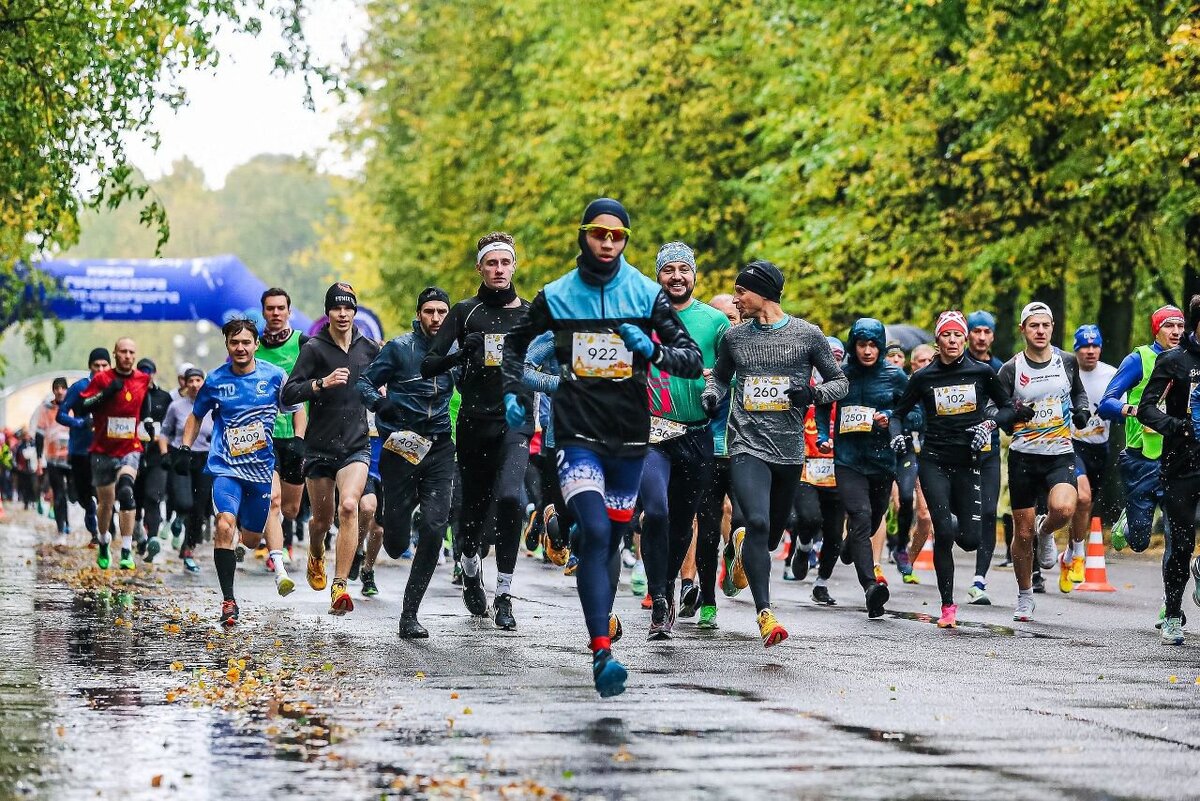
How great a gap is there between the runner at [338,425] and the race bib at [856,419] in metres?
3.45

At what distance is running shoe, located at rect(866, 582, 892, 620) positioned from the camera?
13.7 meters

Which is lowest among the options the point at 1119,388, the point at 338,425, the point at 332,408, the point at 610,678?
the point at 610,678

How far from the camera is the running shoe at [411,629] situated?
11.9 meters

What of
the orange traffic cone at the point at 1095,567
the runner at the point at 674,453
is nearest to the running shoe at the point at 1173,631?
the runner at the point at 674,453

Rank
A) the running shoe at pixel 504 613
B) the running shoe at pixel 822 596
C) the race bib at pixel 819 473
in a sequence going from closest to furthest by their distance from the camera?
the running shoe at pixel 504 613 < the running shoe at pixel 822 596 < the race bib at pixel 819 473

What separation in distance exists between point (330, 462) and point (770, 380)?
3.30m

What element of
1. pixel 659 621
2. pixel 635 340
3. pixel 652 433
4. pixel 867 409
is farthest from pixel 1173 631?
pixel 635 340

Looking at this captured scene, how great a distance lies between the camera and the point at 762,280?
12.1 m

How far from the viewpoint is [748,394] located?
1200 cm

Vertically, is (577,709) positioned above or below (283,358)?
below

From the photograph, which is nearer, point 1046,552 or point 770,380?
point 770,380

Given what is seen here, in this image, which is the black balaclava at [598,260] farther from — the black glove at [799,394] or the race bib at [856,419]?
the race bib at [856,419]

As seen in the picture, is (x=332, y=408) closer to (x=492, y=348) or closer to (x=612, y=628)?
(x=492, y=348)

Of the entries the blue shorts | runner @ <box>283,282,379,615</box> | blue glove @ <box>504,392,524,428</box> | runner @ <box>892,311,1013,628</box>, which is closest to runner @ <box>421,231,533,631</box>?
runner @ <box>283,282,379,615</box>
